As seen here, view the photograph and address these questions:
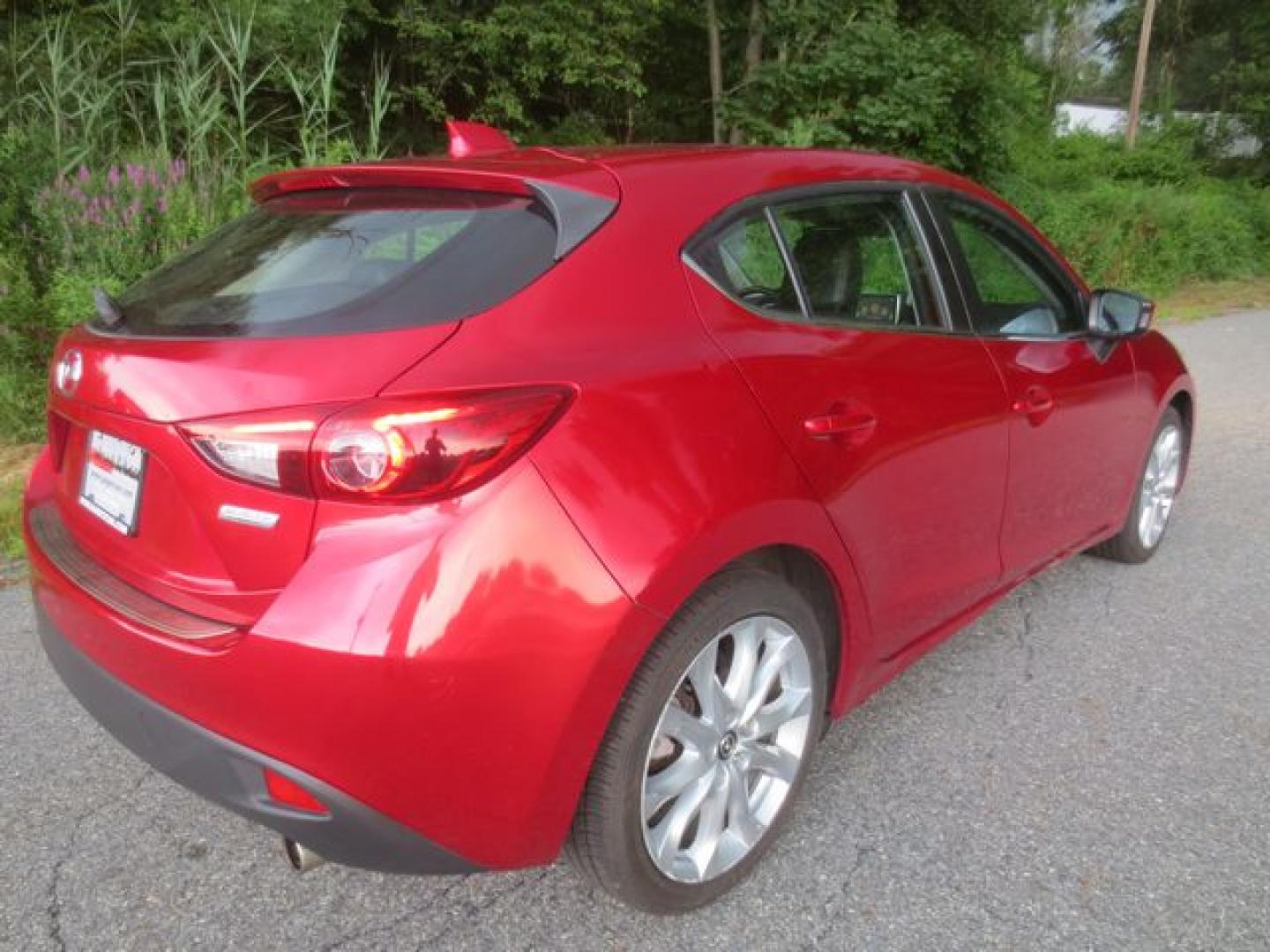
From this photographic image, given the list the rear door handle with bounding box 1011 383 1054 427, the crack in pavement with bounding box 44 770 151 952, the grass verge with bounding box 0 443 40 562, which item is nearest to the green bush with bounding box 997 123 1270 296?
the rear door handle with bounding box 1011 383 1054 427

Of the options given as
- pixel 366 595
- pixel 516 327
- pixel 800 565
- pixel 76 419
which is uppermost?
pixel 516 327

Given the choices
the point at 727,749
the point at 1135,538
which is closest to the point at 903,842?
the point at 727,749

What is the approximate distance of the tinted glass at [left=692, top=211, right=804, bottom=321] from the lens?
6.98 feet

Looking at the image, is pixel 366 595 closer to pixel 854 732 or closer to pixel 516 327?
pixel 516 327

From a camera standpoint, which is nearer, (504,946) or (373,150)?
(504,946)

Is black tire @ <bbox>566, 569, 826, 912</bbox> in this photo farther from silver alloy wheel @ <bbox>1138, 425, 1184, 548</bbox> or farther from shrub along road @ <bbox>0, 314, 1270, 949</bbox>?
silver alloy wheel @ <bbox>1138, 425, 1184, 548</bbox>

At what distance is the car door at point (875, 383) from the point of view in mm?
2131

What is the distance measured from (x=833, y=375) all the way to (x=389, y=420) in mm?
1048

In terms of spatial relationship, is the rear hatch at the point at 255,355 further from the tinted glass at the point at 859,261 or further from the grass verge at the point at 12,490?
the grass verge at the point at 12,490

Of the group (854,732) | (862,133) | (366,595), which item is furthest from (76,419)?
(862,133)

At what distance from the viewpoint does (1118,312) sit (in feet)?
11.1

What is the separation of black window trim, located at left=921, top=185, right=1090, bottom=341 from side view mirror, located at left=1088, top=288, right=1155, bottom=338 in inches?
3.1

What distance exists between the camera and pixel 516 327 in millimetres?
1756

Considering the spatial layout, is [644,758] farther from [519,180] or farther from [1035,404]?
[1035,404]
